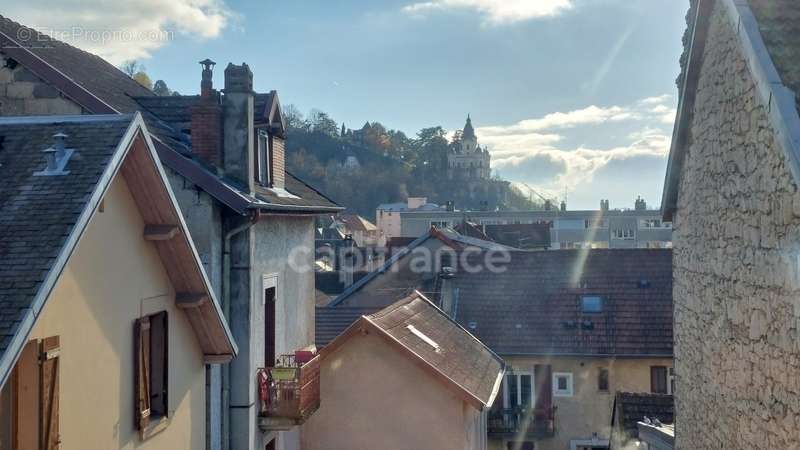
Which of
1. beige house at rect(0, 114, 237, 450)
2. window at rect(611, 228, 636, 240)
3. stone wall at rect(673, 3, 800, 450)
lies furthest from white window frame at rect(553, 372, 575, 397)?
window at rect(611, 228, 636, 240)

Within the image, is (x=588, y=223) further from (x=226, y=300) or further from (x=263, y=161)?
(x=226, y=300)

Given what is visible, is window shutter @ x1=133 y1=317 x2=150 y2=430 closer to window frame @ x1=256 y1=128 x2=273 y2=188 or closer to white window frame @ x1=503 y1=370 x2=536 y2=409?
window frame @ x1=256 y1=128 x2=273 y2=188

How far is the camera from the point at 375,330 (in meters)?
13.9

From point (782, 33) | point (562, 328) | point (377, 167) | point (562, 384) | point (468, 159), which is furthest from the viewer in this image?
point (468, 159)

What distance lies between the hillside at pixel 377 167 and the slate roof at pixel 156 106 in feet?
294

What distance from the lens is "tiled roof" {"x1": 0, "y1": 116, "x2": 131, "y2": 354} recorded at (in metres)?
4.80

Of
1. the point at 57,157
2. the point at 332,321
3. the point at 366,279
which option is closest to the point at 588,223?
the point at 366,279

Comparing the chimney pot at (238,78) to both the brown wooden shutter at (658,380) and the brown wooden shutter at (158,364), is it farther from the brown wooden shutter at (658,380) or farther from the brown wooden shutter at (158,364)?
the brown wooden shutter at (658,380)

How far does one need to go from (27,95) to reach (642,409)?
11.2m

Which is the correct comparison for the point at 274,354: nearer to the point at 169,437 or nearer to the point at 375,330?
the point at 375,330

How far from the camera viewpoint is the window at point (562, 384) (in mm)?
21641

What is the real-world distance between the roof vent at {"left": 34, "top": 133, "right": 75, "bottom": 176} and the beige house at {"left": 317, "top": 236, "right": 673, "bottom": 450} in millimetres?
14092

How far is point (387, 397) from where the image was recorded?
1412cm

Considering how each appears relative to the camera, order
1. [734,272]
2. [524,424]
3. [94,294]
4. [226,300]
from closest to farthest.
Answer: [734,272] → [94,294] → [226,300] → [524,424]
